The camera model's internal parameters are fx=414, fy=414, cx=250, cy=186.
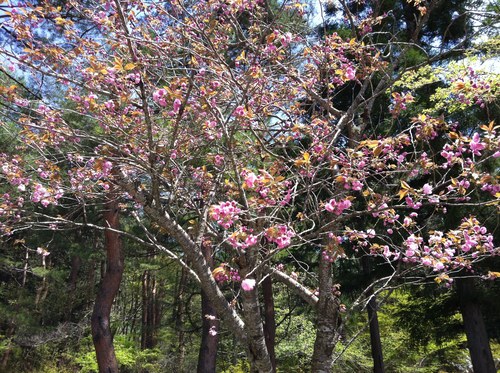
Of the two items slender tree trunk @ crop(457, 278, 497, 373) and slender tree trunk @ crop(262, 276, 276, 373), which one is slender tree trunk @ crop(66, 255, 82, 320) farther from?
slender tree trunk @ crop(457, 278, 497, 373)

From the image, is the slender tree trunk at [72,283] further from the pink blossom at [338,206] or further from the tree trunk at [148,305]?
the pink blossom at [338,206]

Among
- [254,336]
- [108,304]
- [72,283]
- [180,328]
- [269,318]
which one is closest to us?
[254,336]

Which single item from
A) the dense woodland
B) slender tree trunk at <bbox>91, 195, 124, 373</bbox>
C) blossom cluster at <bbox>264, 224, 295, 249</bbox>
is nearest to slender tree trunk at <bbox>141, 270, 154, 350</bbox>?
the dense woodland

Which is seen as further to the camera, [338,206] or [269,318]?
[269,318]

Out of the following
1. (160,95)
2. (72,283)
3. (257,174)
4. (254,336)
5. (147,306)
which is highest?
(72,283)

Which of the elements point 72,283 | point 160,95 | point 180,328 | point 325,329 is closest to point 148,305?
point 72,283

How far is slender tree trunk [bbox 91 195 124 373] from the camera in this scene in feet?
23.8

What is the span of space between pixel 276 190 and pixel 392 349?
11412 mm

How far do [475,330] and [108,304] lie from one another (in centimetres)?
639

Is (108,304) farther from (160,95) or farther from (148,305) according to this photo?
(148,305)

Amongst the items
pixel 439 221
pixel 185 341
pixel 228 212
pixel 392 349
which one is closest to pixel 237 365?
pixel 185 341

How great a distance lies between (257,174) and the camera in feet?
11.0

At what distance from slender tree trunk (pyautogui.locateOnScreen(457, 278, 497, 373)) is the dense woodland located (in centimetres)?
3

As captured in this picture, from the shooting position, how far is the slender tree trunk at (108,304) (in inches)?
285
